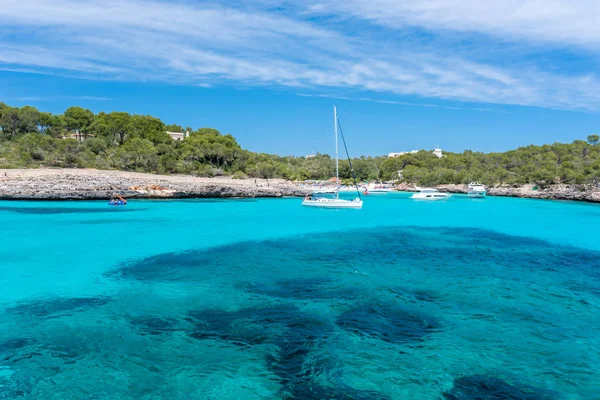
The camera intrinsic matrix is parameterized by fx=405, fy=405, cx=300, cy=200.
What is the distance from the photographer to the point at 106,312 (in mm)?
10992

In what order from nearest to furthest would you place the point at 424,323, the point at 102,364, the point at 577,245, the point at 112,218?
the point at 102,364, the point at 424,323, the point at 577,245, the point at 112,218

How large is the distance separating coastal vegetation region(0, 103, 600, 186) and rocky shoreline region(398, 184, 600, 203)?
1.64 m

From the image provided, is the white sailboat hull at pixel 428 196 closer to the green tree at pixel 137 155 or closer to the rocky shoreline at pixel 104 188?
the rocky shoreline at pixel 104 188

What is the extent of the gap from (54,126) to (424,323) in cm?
8677

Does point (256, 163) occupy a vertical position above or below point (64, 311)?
above

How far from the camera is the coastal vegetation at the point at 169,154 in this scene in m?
65.8

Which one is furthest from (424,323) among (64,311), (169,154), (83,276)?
(169,154)

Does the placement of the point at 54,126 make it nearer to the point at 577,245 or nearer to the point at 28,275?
the point at 28,275

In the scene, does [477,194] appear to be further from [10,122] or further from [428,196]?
[10,122]

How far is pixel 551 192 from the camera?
73062mm

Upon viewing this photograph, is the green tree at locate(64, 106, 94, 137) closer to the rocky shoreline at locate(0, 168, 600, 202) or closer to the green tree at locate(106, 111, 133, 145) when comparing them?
the green tree at locate(106, 111, 133, 145)

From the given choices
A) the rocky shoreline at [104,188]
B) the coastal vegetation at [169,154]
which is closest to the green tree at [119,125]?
the coastal vegetation at [169,154]

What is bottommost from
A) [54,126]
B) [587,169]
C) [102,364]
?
[102,364]

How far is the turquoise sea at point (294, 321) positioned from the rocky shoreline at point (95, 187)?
88.9 feet
